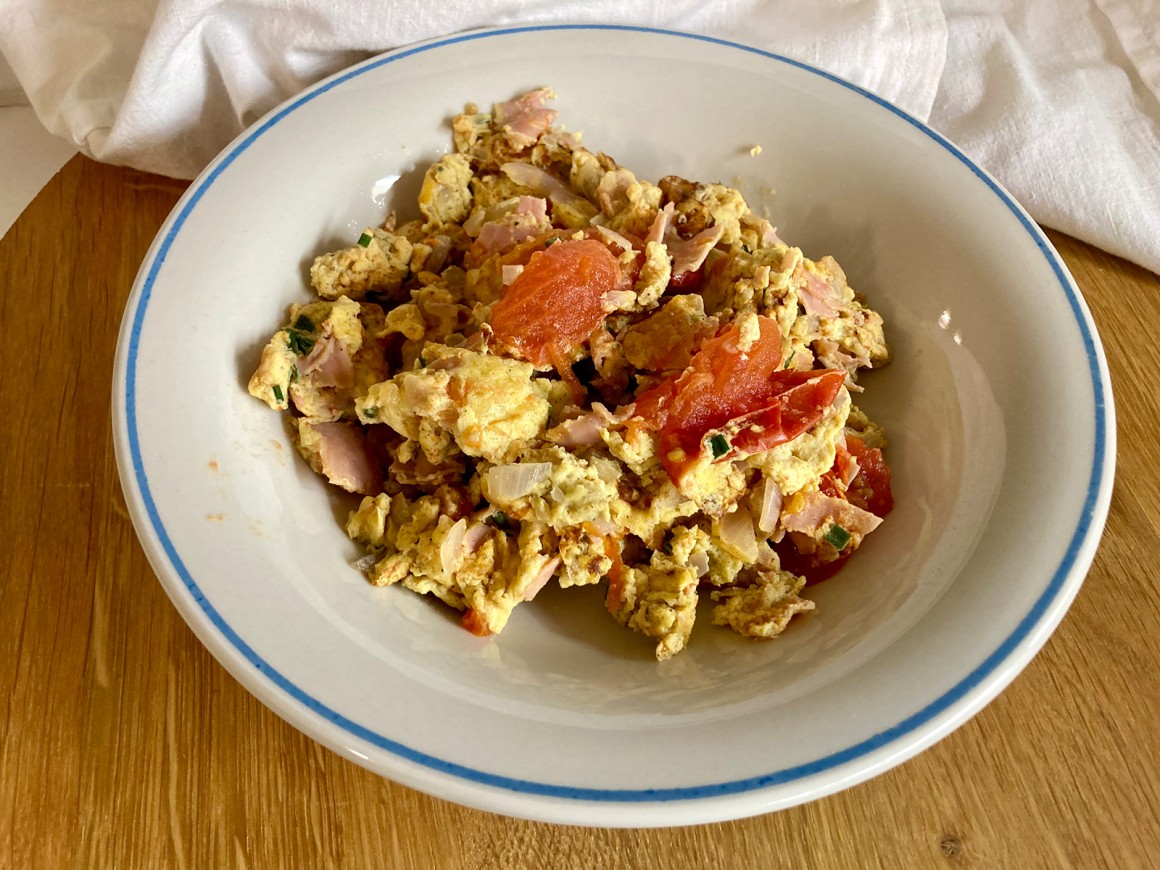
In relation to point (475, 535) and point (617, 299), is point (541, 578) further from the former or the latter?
point (617, 299)

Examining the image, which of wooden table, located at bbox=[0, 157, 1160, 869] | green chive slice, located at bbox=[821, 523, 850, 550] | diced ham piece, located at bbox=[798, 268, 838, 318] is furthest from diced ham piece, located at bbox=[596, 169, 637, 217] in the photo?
wooden table, located at bbox=[0, 157, 1160, 869]

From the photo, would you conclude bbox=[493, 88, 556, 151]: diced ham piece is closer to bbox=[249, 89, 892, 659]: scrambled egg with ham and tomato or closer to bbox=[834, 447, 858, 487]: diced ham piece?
bbox=[249, 89, 892, 659]: scrambled egg with ham and tomato

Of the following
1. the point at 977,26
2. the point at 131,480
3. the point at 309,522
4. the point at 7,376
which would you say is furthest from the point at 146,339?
the point at 977,26

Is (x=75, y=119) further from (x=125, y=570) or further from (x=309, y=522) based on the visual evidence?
(x=309, y=522)

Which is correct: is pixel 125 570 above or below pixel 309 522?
below

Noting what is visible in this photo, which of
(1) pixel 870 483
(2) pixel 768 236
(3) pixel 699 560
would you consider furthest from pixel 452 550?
(2) pixel 768 236

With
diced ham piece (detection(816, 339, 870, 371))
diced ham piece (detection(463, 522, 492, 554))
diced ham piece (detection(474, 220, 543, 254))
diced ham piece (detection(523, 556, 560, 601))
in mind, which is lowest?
diced ham piece (detection(523, 556, 560, 601))
